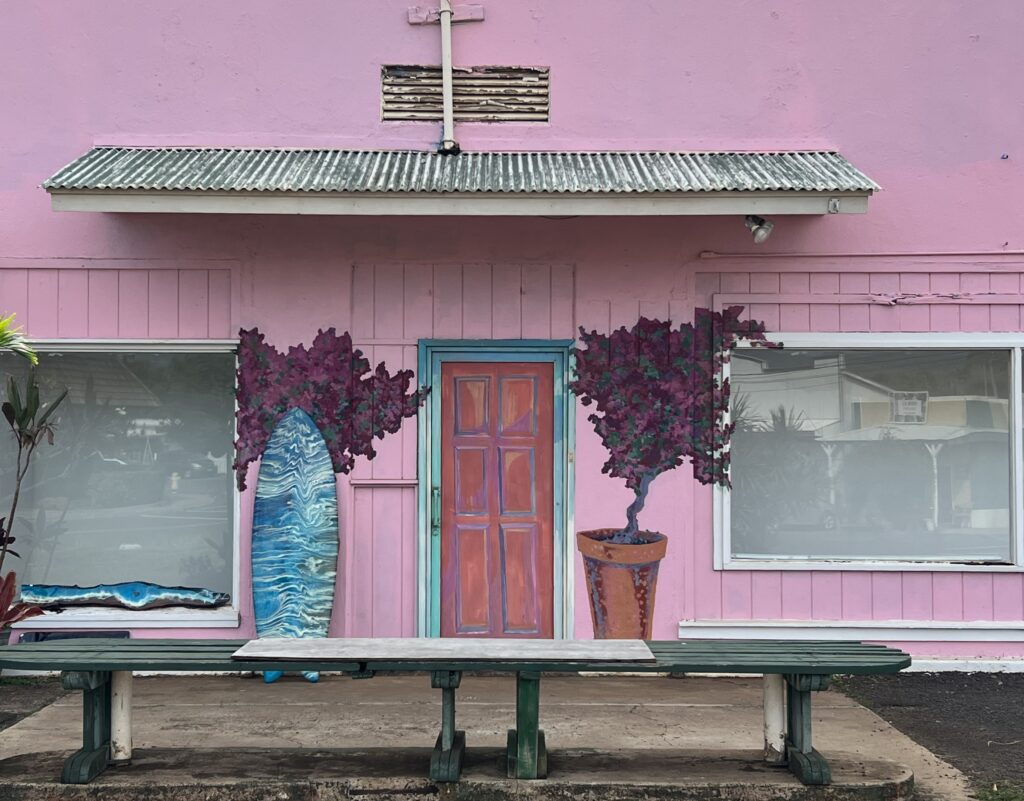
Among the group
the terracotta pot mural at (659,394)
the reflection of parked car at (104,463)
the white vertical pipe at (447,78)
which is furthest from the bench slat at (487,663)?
the white vertical pipe at (447,78)

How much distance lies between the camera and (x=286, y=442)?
267 inches

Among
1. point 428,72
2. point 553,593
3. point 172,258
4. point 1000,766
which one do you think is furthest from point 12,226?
point 1000,766

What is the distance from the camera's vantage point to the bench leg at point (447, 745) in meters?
4.32

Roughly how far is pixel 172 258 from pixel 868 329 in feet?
14.7

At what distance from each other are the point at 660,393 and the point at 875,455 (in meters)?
1.50

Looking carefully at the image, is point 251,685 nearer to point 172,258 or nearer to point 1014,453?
point 172,258

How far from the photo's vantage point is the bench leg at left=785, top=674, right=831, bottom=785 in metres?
4.30

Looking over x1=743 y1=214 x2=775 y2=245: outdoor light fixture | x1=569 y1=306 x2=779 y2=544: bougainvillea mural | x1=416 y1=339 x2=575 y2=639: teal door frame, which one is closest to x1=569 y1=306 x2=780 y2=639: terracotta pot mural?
x1=569 y1=306 x2=779 y2=544: bougainvillea mural

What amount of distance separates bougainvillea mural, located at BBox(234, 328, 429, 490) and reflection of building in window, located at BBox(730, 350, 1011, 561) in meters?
2.23

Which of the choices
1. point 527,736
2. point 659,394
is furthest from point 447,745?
point 659,394

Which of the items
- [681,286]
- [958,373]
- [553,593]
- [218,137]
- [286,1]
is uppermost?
[286,1]

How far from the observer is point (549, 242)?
22.5 feet

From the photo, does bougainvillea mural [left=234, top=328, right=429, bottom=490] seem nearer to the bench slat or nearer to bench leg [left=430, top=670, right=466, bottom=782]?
the bench slat

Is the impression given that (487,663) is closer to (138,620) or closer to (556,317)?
(556,317)
